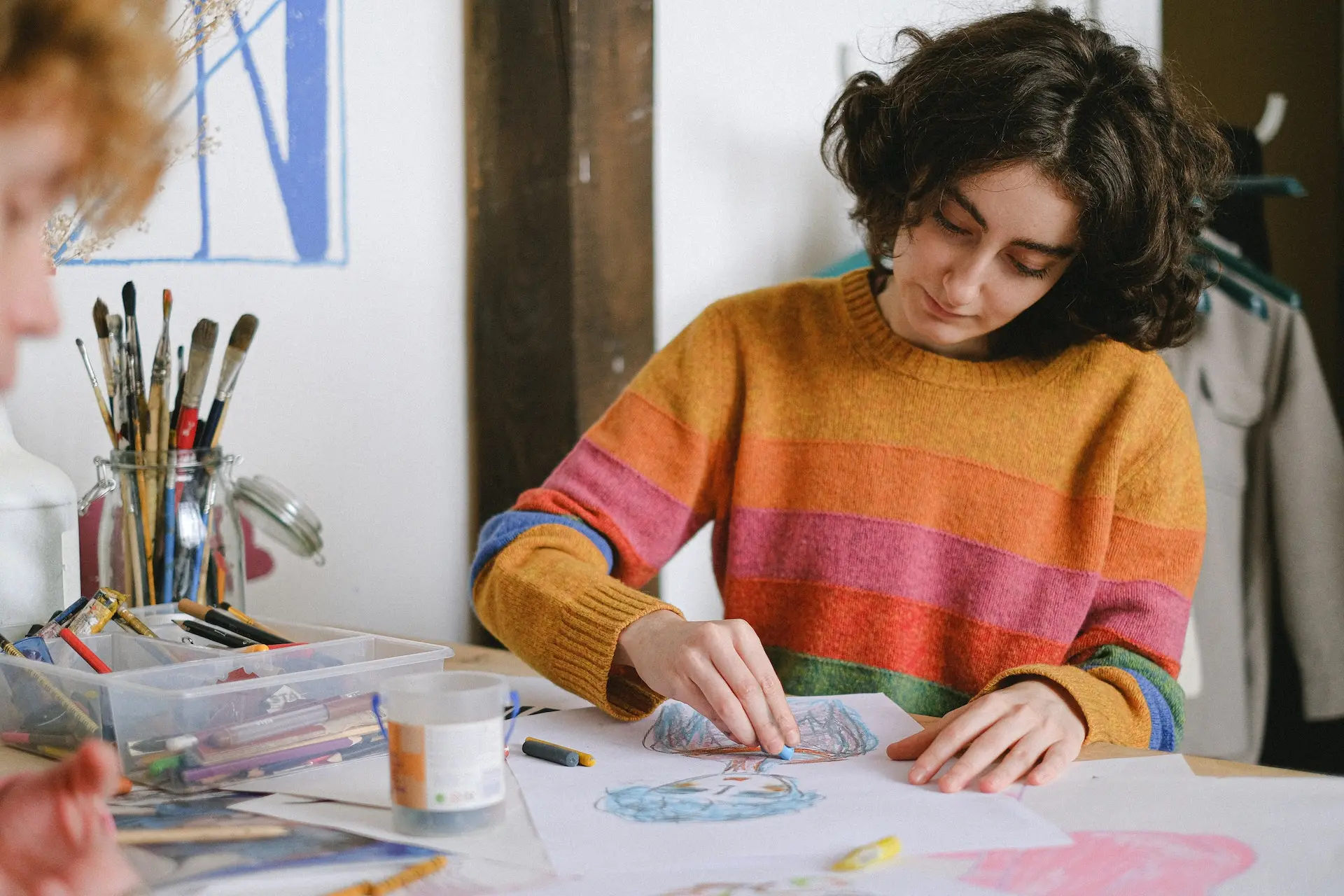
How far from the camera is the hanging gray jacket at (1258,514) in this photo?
1581mm

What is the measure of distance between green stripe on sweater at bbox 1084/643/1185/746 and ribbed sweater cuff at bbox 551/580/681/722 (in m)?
0.35

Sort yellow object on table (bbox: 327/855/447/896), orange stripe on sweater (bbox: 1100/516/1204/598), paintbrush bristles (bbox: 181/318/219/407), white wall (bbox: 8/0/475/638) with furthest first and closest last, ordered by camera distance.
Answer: white wall (bbox: 8/0/475/638), orange stripe on sweater (bbox: 1100/516/1204/598), paintbrush bristles (bbox: 181/318/219/407), yellow object on table (bbox: 327/855/447/896)

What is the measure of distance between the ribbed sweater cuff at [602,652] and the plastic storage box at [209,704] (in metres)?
0.11

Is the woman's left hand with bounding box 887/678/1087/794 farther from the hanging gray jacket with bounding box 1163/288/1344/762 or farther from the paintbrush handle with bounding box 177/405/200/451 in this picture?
the hanging gray jacket with bounding box 1163/288/1344/762

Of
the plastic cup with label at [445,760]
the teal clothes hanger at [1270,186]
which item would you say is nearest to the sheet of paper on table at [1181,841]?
the plastic cup with label at [445,760]

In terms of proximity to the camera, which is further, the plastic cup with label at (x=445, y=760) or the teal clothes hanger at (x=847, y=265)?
the teal clothes hanger at (x=847, y=265)

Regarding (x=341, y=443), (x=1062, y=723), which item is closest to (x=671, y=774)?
(x=1062, y=723)

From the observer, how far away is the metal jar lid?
39.2 inches

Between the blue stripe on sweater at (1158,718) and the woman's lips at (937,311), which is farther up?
the woman's lips at (937,311)

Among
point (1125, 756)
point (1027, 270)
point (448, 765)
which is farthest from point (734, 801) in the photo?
point (1027, 270)

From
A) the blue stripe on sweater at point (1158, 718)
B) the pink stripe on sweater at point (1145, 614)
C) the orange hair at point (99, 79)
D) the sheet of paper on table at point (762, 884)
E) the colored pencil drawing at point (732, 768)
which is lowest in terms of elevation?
the blue stripe on sweater at point (1158, 718)

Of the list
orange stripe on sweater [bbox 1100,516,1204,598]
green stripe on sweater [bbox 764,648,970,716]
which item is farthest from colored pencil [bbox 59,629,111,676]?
orange stripe on sweater [bbox 1100,516,1204,598]

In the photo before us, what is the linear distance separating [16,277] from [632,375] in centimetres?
102

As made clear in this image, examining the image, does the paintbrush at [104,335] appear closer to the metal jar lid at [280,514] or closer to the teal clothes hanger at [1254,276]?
the metal jar lid at [280,514]
